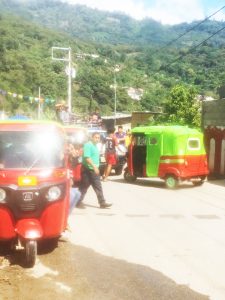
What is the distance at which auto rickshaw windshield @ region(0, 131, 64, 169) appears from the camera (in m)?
7.35

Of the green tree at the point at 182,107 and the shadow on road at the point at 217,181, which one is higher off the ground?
the green tree at the point at 182,107

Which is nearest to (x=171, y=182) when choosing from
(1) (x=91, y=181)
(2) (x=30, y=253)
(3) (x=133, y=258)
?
(1) (x=91, y=181)

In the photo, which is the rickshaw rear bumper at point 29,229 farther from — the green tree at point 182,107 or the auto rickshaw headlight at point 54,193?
the green tree at point 182,107

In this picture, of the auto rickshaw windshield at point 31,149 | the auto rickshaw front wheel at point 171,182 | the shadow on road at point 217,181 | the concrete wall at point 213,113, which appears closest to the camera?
the auto rickshaw windshield at point 31,149

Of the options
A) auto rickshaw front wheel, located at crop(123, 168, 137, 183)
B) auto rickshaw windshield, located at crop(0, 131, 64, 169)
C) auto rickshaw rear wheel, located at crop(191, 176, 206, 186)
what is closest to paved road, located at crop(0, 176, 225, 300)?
auto rickshaw windshield, located at crop(0, 131, 64, 169)

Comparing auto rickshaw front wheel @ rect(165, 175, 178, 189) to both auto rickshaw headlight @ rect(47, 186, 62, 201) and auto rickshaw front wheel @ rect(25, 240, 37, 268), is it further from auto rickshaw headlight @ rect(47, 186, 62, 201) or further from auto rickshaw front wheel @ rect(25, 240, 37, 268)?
auto rickshaw front wheel @ rect(25, 240, 37, 268)

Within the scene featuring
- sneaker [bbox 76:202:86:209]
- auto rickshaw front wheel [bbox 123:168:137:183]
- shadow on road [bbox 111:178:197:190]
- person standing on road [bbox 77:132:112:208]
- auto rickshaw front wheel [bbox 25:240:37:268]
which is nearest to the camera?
auto rickshaw front wheel [bbox 25:240:37:268]

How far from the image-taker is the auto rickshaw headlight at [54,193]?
7051mm

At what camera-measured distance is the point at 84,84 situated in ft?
336

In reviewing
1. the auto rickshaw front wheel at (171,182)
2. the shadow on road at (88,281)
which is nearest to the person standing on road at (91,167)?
the shadow on road at (88,281)

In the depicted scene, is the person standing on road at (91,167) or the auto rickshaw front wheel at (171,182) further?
the auto rickshaw front wheel at (171,182)

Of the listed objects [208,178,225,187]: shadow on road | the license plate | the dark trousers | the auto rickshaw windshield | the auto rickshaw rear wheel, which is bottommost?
[208,178,225,187]: shadow on road

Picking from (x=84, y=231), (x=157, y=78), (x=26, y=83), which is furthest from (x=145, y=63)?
(x=84, y=231)

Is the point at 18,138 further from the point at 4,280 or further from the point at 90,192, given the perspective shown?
the point at 90,192
